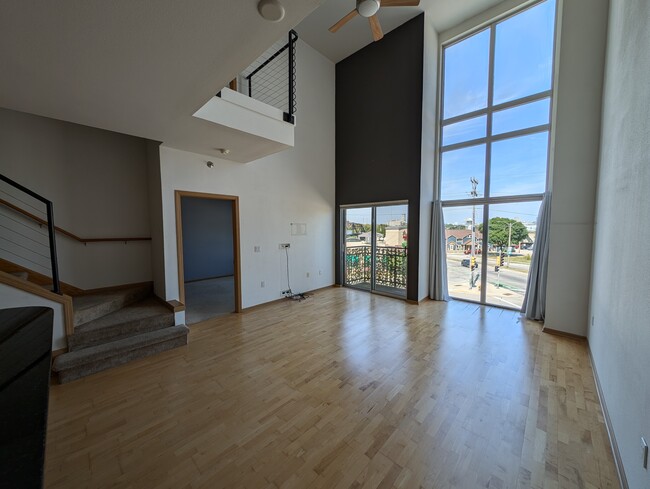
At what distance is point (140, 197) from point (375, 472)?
4974 mm

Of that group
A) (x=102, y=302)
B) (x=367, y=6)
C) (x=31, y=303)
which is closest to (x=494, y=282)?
(x=367, y=6)

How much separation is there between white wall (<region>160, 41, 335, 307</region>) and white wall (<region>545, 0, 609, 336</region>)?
4.16 m

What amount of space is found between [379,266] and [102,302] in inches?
195

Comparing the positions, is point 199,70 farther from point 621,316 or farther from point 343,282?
point 343,282

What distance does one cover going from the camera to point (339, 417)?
6.43 ft

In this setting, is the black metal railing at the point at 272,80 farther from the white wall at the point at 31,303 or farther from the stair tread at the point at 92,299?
the white wall at the point at 31,303

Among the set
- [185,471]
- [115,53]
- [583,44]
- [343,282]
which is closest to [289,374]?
[185,471]

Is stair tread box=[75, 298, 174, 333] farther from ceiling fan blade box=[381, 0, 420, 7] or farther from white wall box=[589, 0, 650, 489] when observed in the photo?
ceiling fan blade box=[381, 0, 420, 7]

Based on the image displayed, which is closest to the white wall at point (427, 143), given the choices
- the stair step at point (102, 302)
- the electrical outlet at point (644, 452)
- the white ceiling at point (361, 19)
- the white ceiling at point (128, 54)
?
the white ceiling at point (361, 19)

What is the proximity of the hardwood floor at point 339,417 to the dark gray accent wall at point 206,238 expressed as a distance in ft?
13.4

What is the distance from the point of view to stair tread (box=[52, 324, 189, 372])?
2.45 metres

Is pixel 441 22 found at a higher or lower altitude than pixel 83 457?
higher

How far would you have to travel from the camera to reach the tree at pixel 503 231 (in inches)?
168

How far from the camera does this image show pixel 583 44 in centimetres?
317
